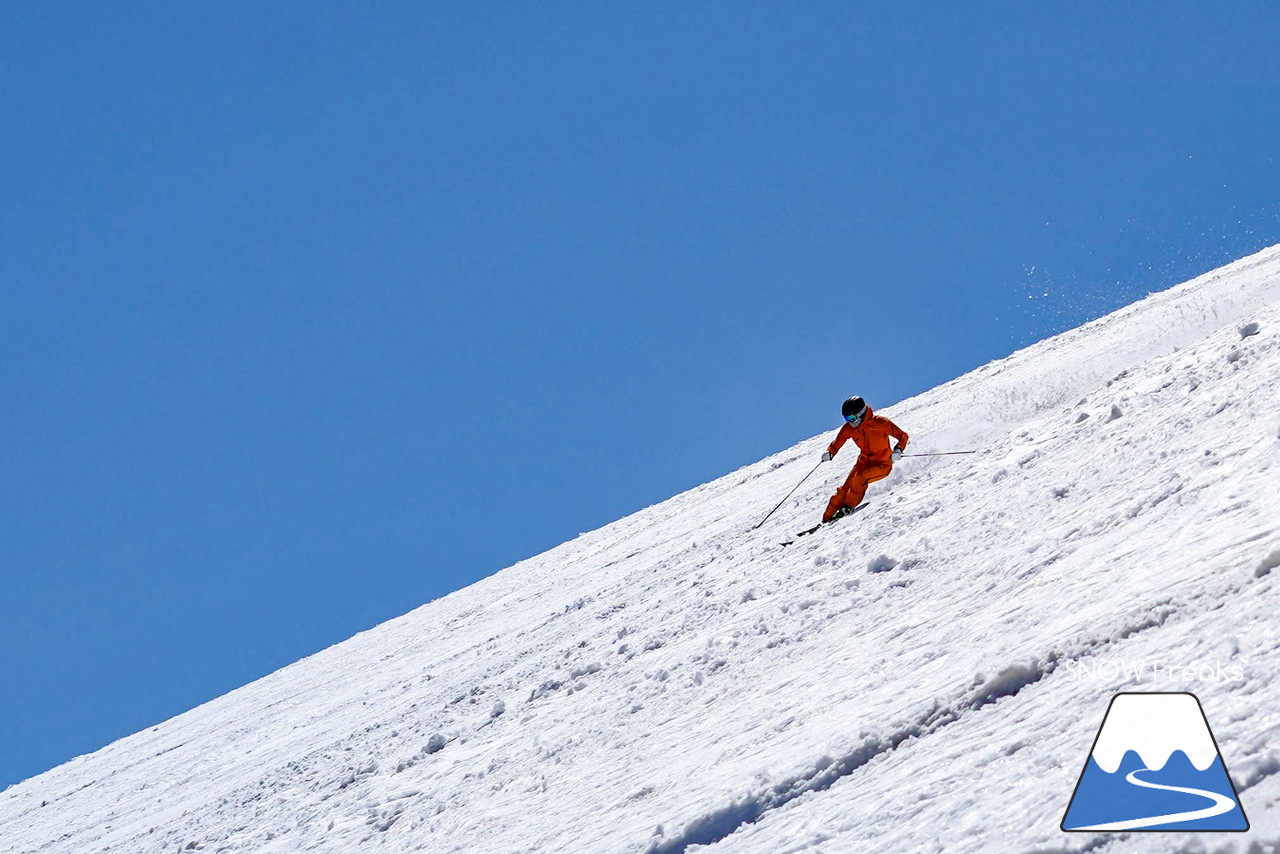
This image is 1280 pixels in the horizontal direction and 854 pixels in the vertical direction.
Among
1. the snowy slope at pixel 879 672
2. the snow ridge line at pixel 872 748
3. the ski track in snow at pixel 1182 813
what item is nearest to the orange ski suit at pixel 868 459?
the snowy slope at pixel 879 672

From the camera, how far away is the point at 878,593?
312 inches

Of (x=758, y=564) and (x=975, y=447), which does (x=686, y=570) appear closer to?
(x=758, y=564)

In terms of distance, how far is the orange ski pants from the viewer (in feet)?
39.3

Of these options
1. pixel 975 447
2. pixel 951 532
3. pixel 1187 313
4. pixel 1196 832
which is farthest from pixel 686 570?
pixel 1196 832

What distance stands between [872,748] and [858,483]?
6.99 metres

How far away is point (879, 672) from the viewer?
20.5 ft

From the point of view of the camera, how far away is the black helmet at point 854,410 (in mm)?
12328

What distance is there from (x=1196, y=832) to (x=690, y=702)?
4.54 m

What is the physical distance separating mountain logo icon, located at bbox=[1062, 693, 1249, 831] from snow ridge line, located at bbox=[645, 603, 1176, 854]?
26.4 inches

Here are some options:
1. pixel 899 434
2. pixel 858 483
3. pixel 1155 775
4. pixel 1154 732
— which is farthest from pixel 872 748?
pixel 899 434

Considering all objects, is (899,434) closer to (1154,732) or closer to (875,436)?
(875,436)

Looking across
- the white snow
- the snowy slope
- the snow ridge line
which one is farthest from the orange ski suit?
the white snow

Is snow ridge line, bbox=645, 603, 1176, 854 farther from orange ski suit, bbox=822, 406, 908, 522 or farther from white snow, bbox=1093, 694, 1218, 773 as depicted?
orange ski suit, bbox=822, 406, 908, 522

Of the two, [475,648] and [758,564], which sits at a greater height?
[475,648]
